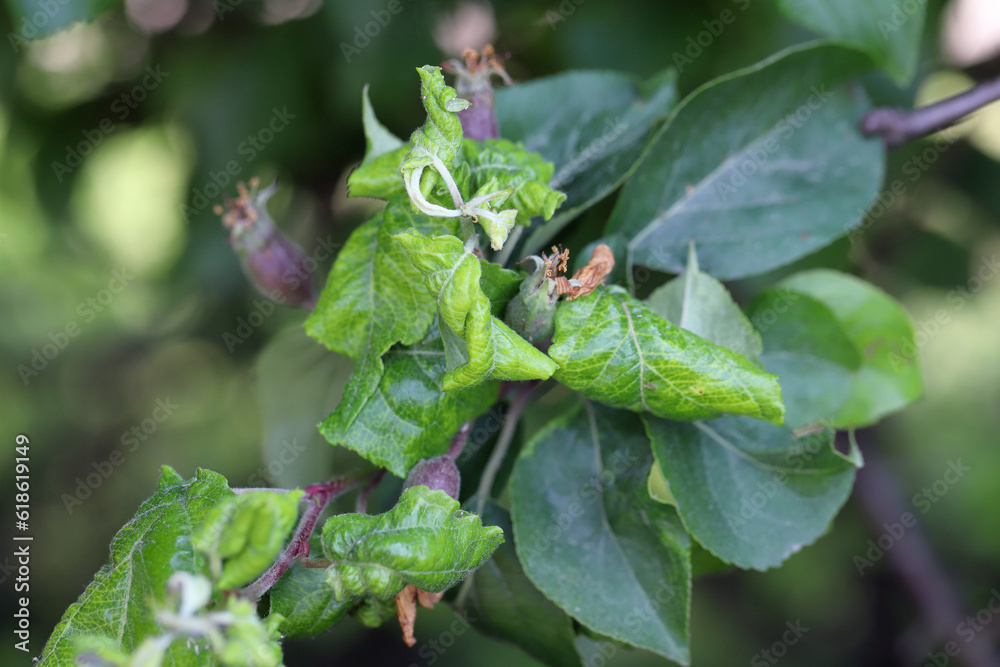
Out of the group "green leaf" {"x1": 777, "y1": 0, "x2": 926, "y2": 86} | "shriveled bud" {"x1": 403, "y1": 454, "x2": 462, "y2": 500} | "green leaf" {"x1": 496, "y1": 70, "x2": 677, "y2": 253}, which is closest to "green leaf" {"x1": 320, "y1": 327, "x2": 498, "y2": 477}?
"shriveled bud" {"x1": 403, "y1": 454, "x2": 462, "y2": 500}

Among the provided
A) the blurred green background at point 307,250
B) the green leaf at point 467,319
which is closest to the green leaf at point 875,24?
the blurred green background at point 307,250

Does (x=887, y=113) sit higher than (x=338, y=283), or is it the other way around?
(x=338, y=283)

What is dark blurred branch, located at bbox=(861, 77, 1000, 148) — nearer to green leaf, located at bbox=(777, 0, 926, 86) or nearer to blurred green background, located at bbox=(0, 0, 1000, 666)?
green leaf, located at bbox=(777, 0, 926, 86)

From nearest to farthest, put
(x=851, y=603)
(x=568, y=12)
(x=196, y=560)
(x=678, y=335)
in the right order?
(x=196, y=560), (x=678, y=335), (x=568, y=12), (x=851, y=603)

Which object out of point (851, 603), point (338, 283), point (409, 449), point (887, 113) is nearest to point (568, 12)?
point (887, 113)

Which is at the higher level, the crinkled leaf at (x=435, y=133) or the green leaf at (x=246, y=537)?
the crinkled leaf at (x=435, y=133)

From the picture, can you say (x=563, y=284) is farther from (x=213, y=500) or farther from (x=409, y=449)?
(x=213, y=500)

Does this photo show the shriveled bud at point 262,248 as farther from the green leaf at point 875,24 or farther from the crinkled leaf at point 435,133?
the green leaf at point 875,24
